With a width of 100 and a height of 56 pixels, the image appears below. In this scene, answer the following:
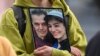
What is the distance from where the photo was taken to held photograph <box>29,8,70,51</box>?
2.36 m

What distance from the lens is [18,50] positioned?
2330mm

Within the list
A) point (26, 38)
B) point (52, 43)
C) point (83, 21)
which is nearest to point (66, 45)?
point (52, 43)

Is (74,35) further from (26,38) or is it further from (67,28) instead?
→ (26,38)

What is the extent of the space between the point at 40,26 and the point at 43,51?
165 millimetres

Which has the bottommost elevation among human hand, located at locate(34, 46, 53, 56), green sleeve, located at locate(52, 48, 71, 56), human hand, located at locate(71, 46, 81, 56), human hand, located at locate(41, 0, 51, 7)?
human hand, located at locate(71, 46, 81, 56)

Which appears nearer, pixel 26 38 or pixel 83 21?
pixel 26 38

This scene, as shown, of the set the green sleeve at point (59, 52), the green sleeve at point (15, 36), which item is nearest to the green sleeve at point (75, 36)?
the green sleeve at point (59, 52)

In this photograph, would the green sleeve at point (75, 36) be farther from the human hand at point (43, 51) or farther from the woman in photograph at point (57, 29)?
the human hand at point (43, 51)

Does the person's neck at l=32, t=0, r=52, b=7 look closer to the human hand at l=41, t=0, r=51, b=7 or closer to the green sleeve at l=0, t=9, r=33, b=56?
the human hand at l=41, t=0, r=51, b=7

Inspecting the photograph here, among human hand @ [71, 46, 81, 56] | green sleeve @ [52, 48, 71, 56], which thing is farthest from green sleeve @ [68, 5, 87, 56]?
green sleeve @ [52, 48, 71, 56]

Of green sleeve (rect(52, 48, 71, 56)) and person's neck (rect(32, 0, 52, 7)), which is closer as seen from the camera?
green sleeve (rect(52, 48, 71, 56))

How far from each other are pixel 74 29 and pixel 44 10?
263mm

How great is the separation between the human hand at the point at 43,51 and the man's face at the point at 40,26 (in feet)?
0.27

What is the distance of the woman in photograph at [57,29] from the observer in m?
2.38
